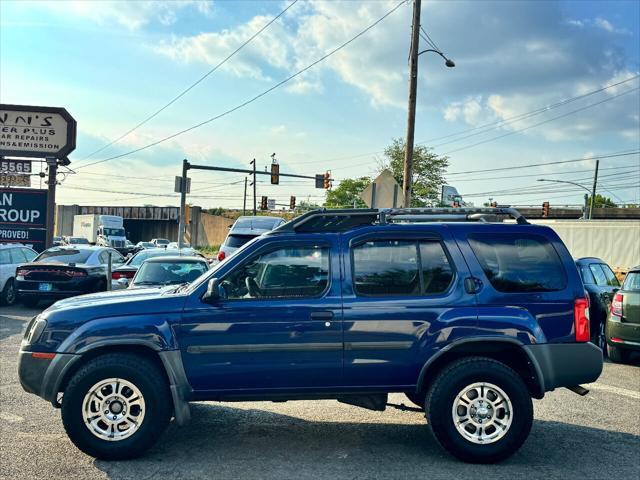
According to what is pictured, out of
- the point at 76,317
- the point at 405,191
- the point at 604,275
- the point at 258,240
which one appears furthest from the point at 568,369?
the point at 405,191

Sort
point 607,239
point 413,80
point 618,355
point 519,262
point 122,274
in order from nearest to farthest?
point 519,262
point 618,355
point 122,274
point 413,80
point 607,239

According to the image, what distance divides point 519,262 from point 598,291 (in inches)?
267

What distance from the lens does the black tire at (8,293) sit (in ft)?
48.3

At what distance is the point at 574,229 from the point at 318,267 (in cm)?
2486

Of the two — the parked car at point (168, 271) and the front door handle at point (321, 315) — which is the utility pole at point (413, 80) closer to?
the parked car at point (168, 271)

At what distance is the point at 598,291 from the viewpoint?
11062 mm

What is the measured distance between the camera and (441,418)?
491 centimetres

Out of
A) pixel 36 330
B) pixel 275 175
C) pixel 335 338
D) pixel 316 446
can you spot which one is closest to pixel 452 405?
pixel 335 338

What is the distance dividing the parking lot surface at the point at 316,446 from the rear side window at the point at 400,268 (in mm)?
1380

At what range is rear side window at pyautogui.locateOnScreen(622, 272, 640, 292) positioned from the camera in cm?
917

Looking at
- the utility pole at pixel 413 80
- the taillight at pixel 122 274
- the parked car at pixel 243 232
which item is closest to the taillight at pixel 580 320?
the taillight at pixel 122 274

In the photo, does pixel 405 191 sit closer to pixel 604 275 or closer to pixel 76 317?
pixel 604 275

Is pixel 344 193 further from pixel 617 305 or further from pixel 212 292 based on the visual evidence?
pixel 212 292

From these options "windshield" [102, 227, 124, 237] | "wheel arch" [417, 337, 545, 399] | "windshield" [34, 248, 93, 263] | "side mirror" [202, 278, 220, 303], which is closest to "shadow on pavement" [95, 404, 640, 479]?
"wheel arch" [417, 337, 545, 399]
